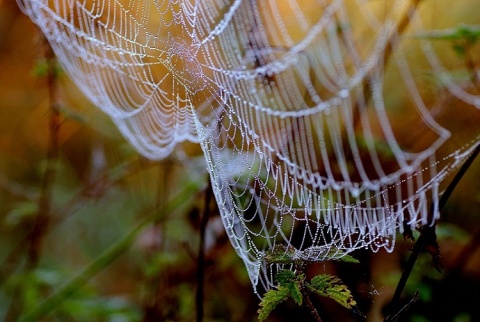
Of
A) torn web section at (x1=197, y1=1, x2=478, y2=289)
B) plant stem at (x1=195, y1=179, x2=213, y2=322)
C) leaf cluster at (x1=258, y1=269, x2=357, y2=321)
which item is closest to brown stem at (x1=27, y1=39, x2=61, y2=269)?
torn web section at (x1=197, y1=1, x2=478, y2=289)

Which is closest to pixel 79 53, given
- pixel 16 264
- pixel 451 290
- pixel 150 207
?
pixel 150 207

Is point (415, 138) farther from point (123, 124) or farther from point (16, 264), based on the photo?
point (16, 264)

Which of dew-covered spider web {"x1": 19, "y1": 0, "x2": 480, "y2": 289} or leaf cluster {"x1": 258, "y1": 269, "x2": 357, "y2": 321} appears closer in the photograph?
leaf cluster {"x1": 258, "y1": 269, "x2": 357, "y2": 321}

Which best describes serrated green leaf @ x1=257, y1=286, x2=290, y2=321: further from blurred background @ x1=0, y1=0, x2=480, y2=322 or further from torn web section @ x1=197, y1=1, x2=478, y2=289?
torn web section @ x1=197, y1=1, x2=478, y2=289

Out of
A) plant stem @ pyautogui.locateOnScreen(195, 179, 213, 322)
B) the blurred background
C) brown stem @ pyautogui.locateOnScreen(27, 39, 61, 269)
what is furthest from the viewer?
brown stem @ pyautogui.locateOnScreen(27, 39, 61, 269)

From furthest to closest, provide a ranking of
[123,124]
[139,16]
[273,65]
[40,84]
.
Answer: [40,84] < [139,16] < [123,124] < [273,65]

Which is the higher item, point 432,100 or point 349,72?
point 349,72

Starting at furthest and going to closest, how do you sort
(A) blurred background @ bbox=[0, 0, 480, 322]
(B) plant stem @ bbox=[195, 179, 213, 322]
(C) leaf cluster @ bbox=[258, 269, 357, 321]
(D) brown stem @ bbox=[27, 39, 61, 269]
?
(D) brown stem @ bbox=[27, 39, 61, 269] < (A) blurred background @ bbox=[0, 0, 480, 322] < (B) plant stem @ bbox=[195, 179, 213, 322] < (C) leaf cluster @ bbox=[258, 269, 357, 321]
